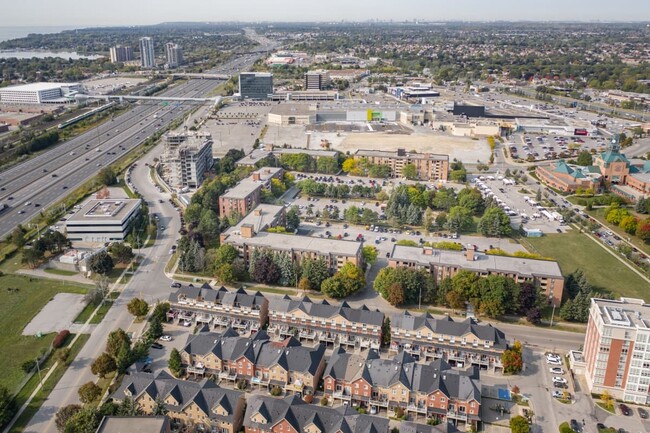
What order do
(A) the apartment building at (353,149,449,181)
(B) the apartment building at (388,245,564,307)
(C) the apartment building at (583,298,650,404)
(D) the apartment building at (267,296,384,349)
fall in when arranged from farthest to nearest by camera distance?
(A) the apartment building at (353,149,449,181), (B) the apartment building at (388,245,564,307), (D) the apartment building at (267,296,384,349), (C) the apartment building at (583,298,650,404)

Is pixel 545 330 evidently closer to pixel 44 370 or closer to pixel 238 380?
pixel 238 380

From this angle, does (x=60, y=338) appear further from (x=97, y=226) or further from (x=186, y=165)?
(x=186, y=165)

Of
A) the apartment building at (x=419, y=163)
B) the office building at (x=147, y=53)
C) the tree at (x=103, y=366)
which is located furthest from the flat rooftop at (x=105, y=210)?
the office building at (x=147, y=53)

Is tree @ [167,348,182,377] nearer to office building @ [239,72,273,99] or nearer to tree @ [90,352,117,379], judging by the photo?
tree @ [90,352,117,379]

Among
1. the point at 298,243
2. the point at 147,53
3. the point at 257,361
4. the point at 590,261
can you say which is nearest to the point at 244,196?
the point at 298,243

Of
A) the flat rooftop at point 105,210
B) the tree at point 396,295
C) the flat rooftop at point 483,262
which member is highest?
the flat rooftop at point 483,262

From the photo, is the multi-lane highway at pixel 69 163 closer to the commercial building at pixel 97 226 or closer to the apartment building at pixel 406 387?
the commercial building at pixel 97 226

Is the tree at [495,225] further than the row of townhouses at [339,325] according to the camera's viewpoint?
Yes

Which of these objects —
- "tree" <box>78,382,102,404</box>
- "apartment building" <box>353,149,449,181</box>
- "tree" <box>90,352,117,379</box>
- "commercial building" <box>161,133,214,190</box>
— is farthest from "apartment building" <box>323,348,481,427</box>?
"apartment building" <box>353,149,449,181</box>
